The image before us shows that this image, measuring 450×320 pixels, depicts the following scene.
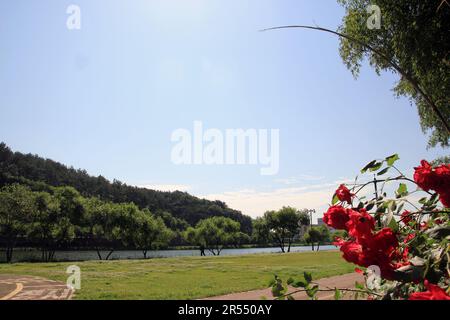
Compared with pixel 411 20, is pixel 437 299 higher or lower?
lower

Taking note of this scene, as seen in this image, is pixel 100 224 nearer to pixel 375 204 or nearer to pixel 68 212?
pixel 68 212

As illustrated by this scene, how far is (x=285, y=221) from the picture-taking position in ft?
279

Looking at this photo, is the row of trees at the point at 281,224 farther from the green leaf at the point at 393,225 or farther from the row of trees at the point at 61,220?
the green leaf at the point at 393,225

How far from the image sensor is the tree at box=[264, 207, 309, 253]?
85.2 meters

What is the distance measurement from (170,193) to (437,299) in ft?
426

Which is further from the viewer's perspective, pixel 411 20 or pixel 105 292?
pixel 105 292

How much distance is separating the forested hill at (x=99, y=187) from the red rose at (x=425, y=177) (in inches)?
4263

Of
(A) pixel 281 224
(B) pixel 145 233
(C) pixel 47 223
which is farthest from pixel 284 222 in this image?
(C) pixel 47 223

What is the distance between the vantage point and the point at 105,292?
43.7 feet

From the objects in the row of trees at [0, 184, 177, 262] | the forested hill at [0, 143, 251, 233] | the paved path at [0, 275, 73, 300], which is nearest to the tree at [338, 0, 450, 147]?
the paved path at [0, 275, 73, 300]

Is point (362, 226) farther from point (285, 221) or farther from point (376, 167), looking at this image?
point (285, 221)

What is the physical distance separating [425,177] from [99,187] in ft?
398

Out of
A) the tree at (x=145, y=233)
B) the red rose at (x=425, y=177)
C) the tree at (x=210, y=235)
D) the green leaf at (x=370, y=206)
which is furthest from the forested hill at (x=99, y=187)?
the red rose at (x=425, y=177)
